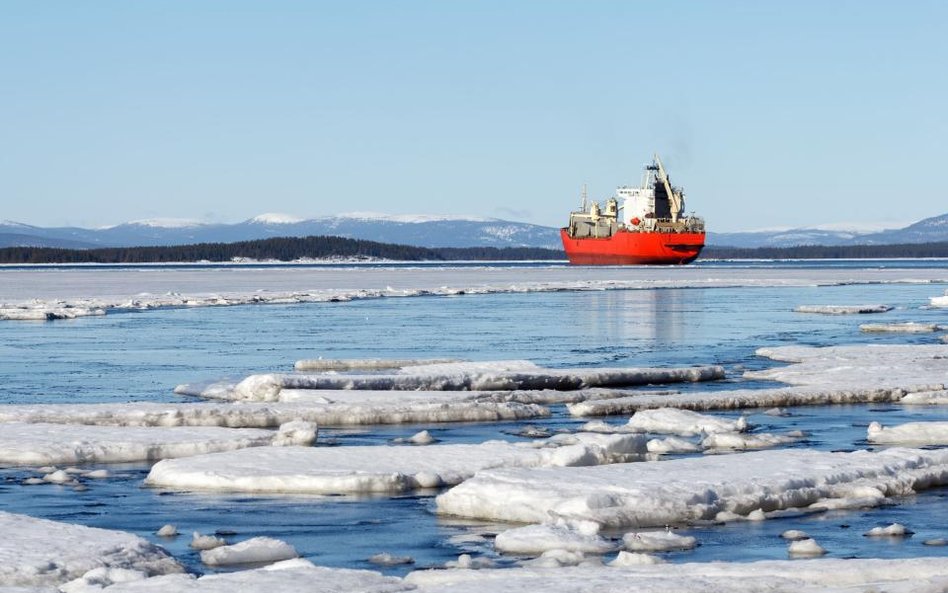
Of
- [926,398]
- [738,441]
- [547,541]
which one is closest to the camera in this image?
[547,541]

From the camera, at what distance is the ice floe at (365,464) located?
958cm

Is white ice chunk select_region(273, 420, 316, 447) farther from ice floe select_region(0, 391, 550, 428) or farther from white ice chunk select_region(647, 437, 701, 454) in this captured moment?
white ice chunk select_region(647, 437, 701, 454)

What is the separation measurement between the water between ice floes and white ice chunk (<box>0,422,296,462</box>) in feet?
1.36

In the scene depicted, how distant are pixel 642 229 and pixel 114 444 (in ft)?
268

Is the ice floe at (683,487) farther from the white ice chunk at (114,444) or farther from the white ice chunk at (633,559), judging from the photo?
the white ice chunk at (114,444)

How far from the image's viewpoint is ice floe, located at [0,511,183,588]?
688 cm

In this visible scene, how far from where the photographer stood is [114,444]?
1114 centimetres

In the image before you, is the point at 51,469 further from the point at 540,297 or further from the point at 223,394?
the point at 540,297

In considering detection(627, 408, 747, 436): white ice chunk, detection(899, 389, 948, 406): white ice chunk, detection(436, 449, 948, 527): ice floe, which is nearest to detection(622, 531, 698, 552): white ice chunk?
detection(436, 449, 948, 527): ice floe

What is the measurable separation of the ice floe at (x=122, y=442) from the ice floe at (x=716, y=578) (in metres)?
4.62

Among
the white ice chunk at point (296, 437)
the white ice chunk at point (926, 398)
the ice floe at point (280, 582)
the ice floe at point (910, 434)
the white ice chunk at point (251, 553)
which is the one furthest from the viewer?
the white ice chunk at point (926, 398)

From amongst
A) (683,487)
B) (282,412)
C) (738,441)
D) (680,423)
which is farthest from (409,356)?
(683,487)

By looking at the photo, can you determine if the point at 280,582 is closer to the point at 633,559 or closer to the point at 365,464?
the point at 633,559

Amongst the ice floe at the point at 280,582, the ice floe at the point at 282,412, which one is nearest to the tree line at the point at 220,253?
the ice floe at the point at 282,412
